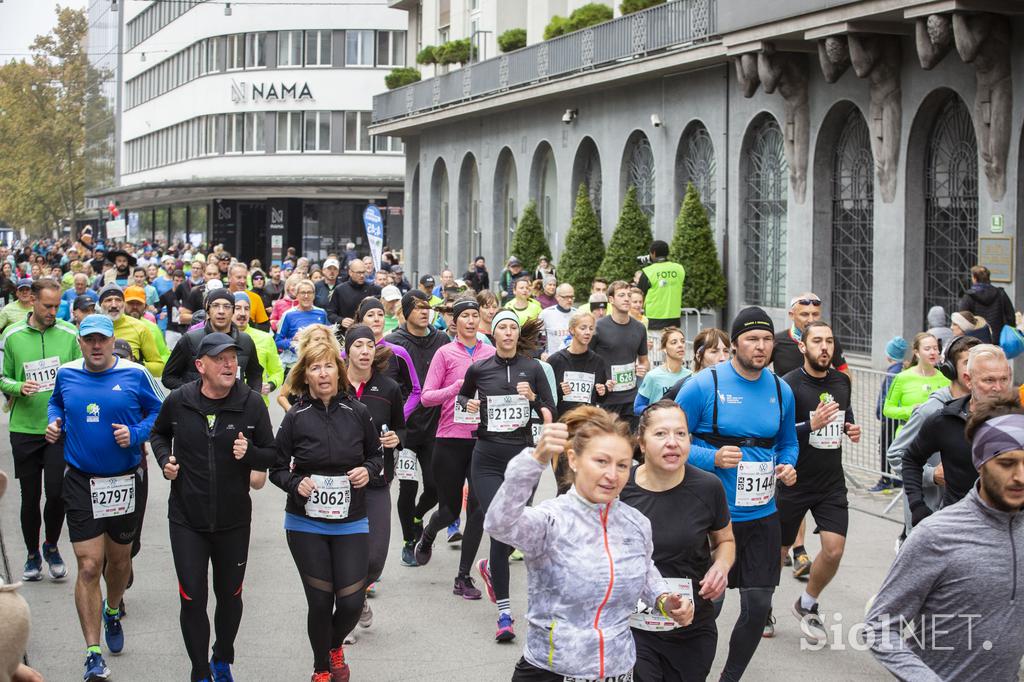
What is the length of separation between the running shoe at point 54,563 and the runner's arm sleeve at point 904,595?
7002 mm

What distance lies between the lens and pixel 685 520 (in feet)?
19.7

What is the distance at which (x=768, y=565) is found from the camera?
7.35 metres

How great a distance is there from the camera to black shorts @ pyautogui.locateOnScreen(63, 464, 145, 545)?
8211 mm

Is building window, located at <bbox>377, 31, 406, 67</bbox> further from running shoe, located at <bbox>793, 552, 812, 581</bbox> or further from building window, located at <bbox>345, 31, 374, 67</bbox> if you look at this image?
running shoe, located at <bbox>793, 552, 812, 581</bbox>

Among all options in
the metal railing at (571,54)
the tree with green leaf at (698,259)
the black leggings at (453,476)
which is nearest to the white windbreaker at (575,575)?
the black leggings at (453,476)

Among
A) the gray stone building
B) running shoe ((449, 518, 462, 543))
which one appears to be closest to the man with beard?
running shoe ((449, 518, 462, 543))

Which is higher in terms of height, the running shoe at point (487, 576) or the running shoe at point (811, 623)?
the running shoe at point (487, 576)

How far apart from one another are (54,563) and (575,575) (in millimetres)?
6251

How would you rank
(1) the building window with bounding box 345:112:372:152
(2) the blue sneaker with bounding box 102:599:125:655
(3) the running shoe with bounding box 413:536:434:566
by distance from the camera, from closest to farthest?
(2) the blue sneaker with bounding box 102:599:125:655 → (3) the running shoe with bounding box 413:536:434:566 → (1) the building window with bounding box 345:112:372:152

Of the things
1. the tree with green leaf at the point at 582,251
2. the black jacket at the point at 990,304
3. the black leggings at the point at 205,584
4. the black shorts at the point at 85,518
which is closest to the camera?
the black leggings at the point at 205,584

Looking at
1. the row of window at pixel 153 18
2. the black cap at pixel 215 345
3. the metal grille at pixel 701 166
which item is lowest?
the black cap at pixel 215 345

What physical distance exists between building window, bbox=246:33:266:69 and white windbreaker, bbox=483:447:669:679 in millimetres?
62114

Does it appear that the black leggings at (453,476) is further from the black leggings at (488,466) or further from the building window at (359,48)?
the building window at (359,48)

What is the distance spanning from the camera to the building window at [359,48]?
6394 cm
